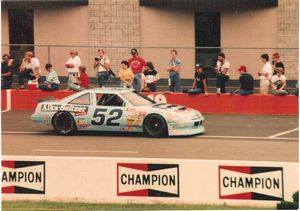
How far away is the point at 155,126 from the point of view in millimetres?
23391

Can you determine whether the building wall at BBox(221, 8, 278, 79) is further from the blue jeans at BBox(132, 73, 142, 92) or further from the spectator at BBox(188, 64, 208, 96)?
the blue jeans at BBox(132, 73, 142, 92)

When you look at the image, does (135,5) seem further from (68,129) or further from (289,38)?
(68,129)

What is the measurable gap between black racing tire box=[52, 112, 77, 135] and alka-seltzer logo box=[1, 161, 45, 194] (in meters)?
8.11

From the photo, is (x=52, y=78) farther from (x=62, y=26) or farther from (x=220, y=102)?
(x=62, y=26)

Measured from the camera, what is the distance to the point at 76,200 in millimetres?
15492

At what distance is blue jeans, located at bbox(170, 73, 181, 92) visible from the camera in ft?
94.3

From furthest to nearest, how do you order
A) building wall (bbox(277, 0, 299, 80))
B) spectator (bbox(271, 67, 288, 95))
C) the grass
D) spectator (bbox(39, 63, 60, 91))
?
building wall (bbox(277, 0, 299, 80)) → spectator (bbox(39, 63, 60, 91)) → spectator (bbox(271, 67, 288, 95)) → the grass

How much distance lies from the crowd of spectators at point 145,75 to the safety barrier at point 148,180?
39.3 ft

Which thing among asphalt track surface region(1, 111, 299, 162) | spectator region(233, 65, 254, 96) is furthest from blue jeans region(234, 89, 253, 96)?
asphalt track surface region(1, 111, 299, 162)

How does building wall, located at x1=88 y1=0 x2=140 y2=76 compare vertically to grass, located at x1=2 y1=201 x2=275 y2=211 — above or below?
above

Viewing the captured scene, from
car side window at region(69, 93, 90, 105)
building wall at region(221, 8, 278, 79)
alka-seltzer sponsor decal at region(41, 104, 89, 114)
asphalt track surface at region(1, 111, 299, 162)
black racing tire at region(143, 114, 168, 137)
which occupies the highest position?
building wall at region(221, 8, 278, 79)

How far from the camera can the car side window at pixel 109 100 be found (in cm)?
2380

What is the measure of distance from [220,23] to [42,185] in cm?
2085

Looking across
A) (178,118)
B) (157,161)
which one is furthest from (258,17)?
(157,161)
